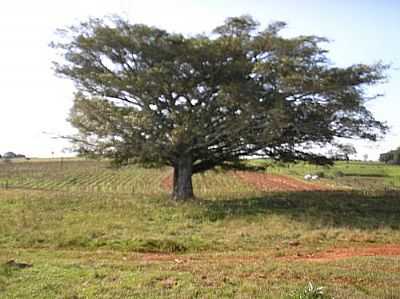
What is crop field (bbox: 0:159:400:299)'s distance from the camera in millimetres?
8406

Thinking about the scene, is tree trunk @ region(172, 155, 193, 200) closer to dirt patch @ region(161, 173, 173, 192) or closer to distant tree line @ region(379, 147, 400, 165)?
dirt patch @ region(161, 173, 173, 192)

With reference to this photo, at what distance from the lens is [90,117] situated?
24406mm

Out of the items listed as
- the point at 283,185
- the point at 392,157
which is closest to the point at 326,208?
the point at 283,185

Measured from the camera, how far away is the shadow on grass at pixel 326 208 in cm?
1791

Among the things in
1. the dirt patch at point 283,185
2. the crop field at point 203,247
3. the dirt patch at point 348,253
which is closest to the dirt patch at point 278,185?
the dirt patch at point 283,185

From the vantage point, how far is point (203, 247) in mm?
13914

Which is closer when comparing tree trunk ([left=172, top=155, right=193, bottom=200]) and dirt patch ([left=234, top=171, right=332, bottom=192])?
tree trunk ([left=172, top=155, right=193, bottom=200])

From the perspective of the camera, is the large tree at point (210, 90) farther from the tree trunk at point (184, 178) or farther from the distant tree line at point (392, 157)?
the distant tree line at point (392, 157)

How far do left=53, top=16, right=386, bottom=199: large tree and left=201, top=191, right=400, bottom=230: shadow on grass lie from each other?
280 cm

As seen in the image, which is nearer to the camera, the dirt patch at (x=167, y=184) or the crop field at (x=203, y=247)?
the crop field at (x=203, y=247)

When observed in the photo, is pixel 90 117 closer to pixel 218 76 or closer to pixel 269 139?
pixel 218 76

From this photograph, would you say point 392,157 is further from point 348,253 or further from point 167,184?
point 348,253

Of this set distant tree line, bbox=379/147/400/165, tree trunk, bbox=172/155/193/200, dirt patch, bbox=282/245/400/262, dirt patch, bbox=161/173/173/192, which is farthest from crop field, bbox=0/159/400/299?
distant tree line, bbox=379/147/400/165

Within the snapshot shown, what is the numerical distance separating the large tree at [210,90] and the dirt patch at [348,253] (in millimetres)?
8626
